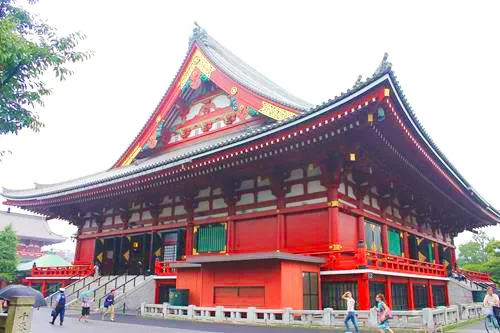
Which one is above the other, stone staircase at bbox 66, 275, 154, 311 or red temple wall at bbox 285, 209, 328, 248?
red temple wall at bbox 285, 209, 328, 248

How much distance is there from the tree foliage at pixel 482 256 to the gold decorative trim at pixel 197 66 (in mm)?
34296

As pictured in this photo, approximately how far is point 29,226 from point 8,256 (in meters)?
28.7

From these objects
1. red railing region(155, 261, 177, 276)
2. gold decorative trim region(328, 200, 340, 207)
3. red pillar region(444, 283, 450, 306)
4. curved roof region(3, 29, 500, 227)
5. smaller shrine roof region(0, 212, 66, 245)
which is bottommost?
red pillar region(444, 283, 450, 306)

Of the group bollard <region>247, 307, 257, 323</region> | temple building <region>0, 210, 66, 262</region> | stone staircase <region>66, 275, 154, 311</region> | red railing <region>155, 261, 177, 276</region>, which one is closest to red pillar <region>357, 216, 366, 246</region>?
bollard <region>247, 307, 257, 323</region>

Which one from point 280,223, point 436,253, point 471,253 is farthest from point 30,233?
point 471,253

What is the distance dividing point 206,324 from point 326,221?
619 cm

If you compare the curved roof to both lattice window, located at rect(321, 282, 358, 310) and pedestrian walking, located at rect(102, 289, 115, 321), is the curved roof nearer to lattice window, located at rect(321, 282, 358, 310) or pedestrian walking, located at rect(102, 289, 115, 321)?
pedestrian walking, located at rect(102, 289, 115, 321)

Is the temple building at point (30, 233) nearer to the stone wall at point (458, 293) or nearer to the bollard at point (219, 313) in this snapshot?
the bollard at point (219, 313)

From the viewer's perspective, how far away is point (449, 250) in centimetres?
3266

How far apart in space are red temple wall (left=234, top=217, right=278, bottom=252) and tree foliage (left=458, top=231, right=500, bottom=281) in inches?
1278

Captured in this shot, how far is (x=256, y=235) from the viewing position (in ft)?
64.9

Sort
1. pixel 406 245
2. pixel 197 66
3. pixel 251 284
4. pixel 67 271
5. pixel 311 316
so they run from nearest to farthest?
pixel 311 316, pixel 251 284, pixel 406 245, pixel 197 66, pixel 67 271

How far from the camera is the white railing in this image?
13.7 meters

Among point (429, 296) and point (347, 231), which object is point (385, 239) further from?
point (429, 296)
